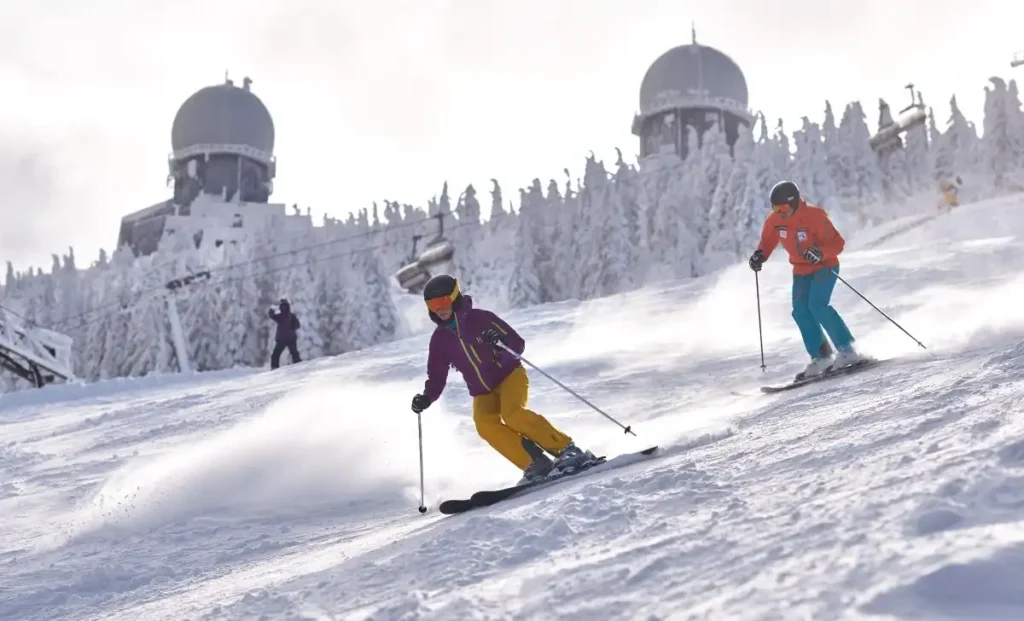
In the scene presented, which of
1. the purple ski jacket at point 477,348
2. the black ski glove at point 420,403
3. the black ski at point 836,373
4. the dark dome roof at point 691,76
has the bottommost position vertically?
the black ski at point 836,373

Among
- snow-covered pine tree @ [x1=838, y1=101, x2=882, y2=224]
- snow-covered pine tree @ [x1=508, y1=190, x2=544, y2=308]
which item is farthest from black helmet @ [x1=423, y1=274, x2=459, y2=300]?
snow-covered pine tree @ [x1=838, y1=101, x2=882, y2=224]

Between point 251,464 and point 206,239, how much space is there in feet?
255

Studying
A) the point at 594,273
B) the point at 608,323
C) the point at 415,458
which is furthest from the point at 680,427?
the point at 594,273

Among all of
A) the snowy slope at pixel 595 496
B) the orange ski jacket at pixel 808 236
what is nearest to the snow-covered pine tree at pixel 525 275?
the snowy slope at pixel 595 496

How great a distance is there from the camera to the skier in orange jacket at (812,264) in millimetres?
8086

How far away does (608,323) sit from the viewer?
16266 mm

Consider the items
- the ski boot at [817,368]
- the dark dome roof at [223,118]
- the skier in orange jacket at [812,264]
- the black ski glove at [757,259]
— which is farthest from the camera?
the dark dome roof at [223,118]

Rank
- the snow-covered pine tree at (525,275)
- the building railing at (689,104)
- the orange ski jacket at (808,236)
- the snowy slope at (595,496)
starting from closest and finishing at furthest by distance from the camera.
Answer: the snowy slope at (595,496) → the orange ski jacket at (808,236) → the snow-covered pine tree at (525,275) → the building railing at (689,104)

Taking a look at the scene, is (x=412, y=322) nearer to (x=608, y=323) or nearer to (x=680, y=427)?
(x=608, y=323)

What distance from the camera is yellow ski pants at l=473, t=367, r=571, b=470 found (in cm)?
608

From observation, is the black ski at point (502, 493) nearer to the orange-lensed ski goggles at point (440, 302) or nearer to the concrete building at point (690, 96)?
the orange-lensed ski goggles at point (440, 302)

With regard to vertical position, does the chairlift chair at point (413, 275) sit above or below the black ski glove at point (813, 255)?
above

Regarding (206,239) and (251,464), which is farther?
(206,239)

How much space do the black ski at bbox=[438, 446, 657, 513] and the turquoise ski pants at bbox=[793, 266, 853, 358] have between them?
3162 millimetres
